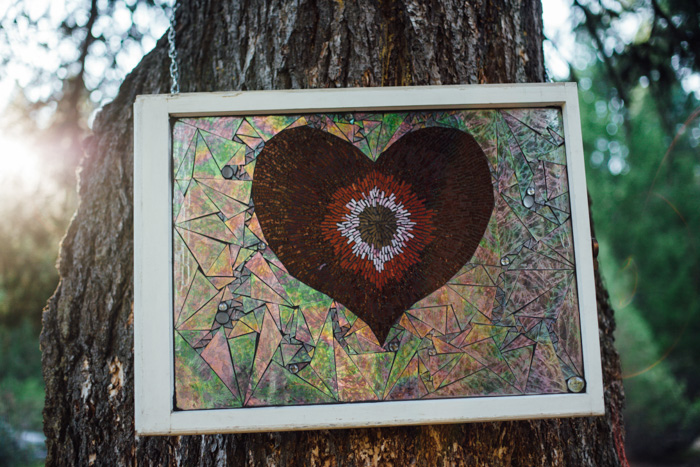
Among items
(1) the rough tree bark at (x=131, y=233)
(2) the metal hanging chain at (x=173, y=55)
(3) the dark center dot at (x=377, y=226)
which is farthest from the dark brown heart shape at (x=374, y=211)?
(2) the metal hanging chain at (x=173, y=55)

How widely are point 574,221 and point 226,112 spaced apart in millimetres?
878

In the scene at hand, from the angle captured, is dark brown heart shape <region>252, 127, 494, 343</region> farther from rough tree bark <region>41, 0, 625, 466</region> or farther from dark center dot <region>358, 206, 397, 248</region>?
rough tree bark <region>41, 0, 625, 466</region>

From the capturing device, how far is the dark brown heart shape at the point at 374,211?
102 centimetres

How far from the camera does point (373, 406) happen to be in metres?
0.98

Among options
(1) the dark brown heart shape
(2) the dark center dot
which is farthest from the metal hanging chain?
(2) the dark center dot

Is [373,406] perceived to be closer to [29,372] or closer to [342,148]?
[342,148]

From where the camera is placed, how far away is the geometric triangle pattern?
995mm

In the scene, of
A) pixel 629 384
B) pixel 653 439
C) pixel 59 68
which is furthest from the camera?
pixel 629 384

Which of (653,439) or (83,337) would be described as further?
(653,439)

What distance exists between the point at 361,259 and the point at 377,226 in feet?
0.29

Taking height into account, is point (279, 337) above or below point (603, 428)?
above

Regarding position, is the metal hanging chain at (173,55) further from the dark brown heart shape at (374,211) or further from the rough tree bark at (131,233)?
the dark brown heart shape at (374,211)

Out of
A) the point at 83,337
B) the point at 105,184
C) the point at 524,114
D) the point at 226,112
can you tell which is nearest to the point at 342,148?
the point at 226,112

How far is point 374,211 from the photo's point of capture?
1.04 metres
